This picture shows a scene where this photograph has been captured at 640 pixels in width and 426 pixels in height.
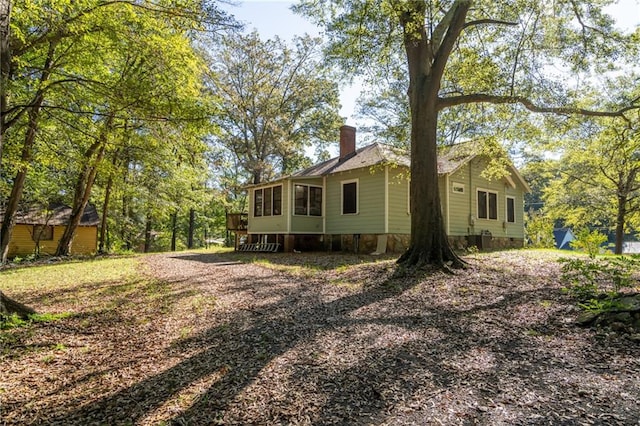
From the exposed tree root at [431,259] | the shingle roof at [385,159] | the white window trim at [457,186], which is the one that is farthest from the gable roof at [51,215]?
the white window trim at [457,186]

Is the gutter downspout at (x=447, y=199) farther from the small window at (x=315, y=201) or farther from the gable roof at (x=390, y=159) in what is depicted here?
the small window at (x=315, y=201)

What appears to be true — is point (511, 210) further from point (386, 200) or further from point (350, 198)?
point (350, 198)

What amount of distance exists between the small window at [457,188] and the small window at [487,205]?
4.00ft

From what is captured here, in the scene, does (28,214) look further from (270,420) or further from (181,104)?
(270,420)

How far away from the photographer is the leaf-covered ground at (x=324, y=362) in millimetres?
2391

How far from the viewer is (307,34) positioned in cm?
2306

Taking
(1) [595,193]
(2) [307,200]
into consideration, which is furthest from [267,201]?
(1) [595,193]

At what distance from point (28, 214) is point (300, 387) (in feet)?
72.1

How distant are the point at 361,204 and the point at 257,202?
523 cm

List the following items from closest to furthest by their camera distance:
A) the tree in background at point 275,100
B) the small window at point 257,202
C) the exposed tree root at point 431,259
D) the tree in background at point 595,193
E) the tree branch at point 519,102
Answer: the exposed tree root at point 431,259
the tree branch at point 519,102
the small window at point 257,202
the tree in background at point 595,193
the tree in background at point 275,100

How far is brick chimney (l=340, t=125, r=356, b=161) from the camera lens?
16.0 metres

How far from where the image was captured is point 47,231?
20219 millimetres

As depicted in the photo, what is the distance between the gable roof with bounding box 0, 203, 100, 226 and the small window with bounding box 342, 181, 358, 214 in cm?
1500

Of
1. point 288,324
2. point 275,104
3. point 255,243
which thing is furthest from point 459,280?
point 275,104
